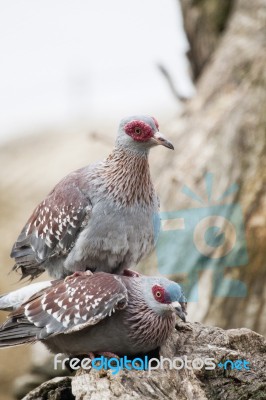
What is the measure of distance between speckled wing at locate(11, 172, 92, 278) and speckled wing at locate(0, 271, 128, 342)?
422 mm

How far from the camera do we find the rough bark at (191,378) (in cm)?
511

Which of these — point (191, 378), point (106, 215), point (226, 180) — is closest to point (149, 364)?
point (191, 378)

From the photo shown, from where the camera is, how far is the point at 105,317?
5.45 metres

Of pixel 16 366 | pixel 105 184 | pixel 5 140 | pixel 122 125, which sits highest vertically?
pixel 122 125

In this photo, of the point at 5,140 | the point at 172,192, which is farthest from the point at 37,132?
the point at 172,192

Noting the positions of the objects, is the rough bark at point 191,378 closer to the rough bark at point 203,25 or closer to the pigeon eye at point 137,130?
the pigeon eye at point 137,130

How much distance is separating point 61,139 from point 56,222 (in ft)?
44.5

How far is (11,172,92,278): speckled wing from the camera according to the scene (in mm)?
6066

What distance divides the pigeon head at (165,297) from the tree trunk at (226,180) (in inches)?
140

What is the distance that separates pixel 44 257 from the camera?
6.27 metres

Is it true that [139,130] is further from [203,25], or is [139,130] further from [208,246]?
[203,25]

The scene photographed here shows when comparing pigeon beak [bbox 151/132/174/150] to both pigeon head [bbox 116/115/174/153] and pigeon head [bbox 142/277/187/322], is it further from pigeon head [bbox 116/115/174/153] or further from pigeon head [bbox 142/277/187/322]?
pigeon head [bbox 142/277/187/322]

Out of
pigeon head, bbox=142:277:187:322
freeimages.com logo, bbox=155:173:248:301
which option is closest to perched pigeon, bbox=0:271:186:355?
pigeon head, bbox=142:277:187:322

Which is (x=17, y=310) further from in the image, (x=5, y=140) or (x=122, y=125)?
(x=5, y=140)
